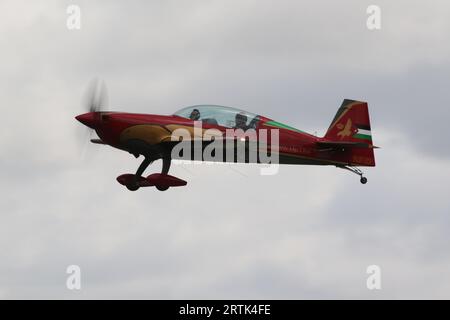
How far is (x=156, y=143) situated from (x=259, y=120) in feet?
11.8

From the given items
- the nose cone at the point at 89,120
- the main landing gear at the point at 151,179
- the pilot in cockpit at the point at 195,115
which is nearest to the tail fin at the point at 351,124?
the pilot in cockpit at the point at 195,115

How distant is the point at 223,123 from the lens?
39688 millimetres

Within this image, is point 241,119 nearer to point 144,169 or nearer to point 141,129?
point 141,129

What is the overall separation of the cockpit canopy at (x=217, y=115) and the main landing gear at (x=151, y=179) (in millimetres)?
1538

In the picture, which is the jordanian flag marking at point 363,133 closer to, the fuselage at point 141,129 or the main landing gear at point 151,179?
the fuselage at point 141,129

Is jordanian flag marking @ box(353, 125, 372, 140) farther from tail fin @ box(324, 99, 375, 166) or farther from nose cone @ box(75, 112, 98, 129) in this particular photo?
nose cone @ box(75, 112, 98, 129)

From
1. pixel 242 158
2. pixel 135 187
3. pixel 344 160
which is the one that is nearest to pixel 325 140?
pixel 344 160

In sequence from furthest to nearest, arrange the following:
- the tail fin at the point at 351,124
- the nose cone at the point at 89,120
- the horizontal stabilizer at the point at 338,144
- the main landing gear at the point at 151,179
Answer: the tail fin at the point at 351,124, the horizontal stabilizer at the point at 338,144, the main landing gear at the point at 151,179, the nose cone at the point at 89,120

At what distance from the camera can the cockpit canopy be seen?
39688 millimetres

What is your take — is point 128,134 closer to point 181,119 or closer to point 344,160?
point 181,119

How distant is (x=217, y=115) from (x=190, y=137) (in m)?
1.23

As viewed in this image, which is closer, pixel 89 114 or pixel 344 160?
pixel 89 114

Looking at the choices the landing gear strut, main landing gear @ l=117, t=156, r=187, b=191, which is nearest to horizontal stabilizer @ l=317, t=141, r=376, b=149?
main landing gear @ l=117, t=156, r=187, b=191

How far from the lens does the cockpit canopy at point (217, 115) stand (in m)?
39.7
